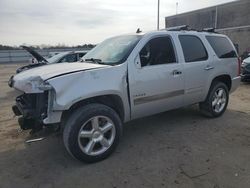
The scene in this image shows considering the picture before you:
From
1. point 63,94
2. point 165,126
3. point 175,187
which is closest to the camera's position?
point 175,187

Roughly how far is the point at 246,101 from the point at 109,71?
5345 mm

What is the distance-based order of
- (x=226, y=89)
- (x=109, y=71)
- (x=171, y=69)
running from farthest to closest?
(x=226, y=89) < (x=171, y=69) < (x=109, y=71)

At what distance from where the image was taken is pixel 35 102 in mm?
3828

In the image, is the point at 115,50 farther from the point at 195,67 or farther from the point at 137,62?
the point at 195,67

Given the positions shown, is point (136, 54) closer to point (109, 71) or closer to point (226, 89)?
point (109, 71)

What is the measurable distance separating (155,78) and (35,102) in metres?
1.97

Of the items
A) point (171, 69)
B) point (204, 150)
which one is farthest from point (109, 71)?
point (204, 150)

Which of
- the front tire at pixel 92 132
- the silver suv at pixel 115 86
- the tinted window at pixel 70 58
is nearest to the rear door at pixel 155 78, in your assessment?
the silver suv at pixel 115 86

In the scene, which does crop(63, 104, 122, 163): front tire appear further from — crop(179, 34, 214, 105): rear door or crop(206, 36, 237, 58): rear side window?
crop(206, 36, 237, 58): rear side window

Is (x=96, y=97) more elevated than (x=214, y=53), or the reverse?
(x=214, y=53)

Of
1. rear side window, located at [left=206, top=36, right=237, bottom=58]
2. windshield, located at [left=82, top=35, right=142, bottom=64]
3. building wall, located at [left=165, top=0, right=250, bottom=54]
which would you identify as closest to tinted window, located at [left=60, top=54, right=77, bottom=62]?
windshield, located at [left=82, top=35, right=142, bottom=64]

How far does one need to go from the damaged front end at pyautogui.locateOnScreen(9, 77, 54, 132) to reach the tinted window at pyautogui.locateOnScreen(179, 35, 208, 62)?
2.78 m

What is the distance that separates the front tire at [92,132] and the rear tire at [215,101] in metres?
2.56

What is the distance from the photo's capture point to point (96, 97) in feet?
13.0
